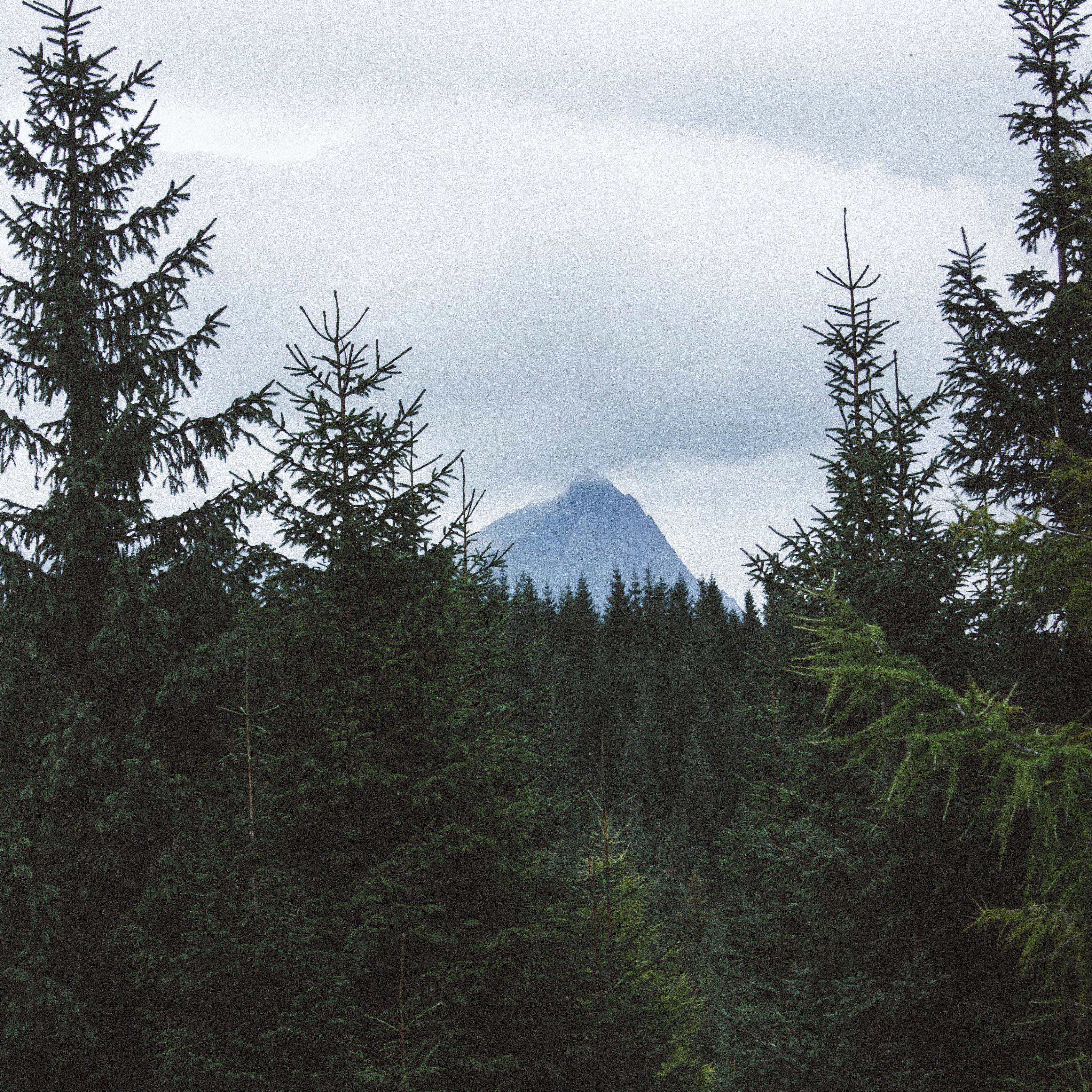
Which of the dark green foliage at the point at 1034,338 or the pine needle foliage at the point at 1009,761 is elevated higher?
the dark green foliage at the point at 1034,338

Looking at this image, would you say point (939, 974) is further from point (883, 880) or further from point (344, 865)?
point (344, 865)

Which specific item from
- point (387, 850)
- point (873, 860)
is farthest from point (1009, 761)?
point (387, 850)

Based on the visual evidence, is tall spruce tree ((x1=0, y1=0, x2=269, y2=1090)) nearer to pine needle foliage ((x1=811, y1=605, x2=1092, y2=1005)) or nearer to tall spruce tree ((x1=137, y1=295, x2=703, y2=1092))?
tall spruce tree ((x1=137, y1=295, x2=703, y2=1092))

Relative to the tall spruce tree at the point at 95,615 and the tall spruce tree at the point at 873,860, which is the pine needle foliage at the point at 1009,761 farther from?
the tall spruce tree at the point at 95,615

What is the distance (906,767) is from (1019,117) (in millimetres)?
10305

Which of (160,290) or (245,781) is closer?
(245,781)

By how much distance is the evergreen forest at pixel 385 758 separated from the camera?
771 cm

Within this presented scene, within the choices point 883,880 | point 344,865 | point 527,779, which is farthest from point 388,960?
point 883,880

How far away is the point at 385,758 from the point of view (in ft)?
30.0

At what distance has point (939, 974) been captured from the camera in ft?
25.8

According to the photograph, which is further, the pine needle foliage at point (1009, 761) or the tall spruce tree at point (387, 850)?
the tall spruce tree at point (387, 850)

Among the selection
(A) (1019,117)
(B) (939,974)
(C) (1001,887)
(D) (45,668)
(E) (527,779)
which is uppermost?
(A) (1019,117)

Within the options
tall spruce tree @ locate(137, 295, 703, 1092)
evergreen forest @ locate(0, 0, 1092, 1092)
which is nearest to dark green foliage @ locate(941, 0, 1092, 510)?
evergreen forest @ locate(0, 0, 1092, 1092)

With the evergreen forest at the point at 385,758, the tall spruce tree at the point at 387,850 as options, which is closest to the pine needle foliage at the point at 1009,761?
the evergreen forest at the point at 385,758
